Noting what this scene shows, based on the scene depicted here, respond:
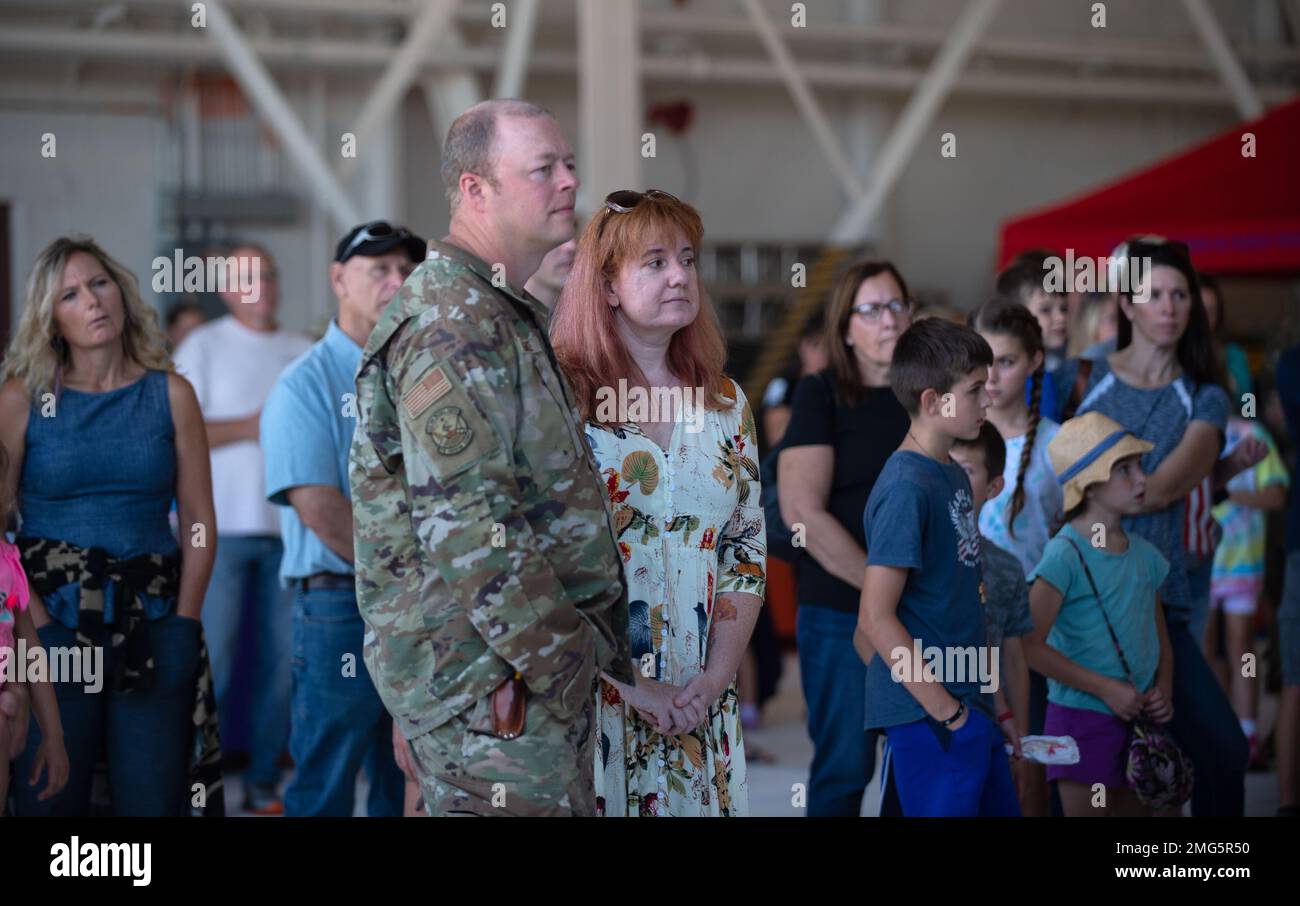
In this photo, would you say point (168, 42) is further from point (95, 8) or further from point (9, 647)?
point (9, 647)

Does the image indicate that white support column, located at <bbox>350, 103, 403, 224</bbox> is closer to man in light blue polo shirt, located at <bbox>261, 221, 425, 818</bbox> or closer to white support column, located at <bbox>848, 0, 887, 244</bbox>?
white support column, located at <bbox>848, 0, 887, 244</bbox>

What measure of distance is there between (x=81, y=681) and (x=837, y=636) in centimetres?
169

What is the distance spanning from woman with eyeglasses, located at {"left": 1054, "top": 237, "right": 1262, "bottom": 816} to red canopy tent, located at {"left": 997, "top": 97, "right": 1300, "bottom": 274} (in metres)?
3.83

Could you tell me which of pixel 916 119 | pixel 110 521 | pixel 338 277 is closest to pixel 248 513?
pixel 338 277

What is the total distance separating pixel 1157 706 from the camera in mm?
3312

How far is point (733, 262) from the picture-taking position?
1204 cm

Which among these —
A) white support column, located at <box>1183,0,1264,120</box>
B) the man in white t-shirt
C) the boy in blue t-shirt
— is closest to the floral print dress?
the boy in blue t-shirt

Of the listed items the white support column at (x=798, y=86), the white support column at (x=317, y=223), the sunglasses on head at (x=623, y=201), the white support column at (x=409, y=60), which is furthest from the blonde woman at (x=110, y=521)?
the white support column at (x=798, y=86)

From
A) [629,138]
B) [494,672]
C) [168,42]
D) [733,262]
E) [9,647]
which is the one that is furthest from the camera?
[733,262]

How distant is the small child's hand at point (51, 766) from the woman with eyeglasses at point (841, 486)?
5.41ft

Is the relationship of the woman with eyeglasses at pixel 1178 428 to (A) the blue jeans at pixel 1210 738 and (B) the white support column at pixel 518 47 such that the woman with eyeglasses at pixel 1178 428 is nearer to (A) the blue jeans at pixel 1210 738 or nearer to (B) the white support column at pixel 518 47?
(A) the blue jeans at pixel 1210 738

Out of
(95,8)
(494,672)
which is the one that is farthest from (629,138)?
(494,672)

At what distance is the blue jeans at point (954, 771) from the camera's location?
284cm

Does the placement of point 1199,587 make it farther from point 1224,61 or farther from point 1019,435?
point 1224,61
